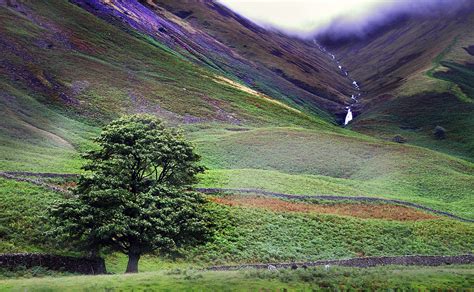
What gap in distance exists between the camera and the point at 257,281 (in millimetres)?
29688

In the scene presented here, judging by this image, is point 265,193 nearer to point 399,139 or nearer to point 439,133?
point 399,139

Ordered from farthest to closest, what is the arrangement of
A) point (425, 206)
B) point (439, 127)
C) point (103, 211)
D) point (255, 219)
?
point (439, 127) < point (425, 206) < point (255, 219) < point (103, 211)

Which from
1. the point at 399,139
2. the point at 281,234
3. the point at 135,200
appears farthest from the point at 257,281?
the point at 399,139

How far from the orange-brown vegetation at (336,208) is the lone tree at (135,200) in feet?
32.2

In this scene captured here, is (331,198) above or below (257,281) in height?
above

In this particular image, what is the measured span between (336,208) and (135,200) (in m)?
28.6

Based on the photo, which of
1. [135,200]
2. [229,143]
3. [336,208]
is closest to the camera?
[135,200]

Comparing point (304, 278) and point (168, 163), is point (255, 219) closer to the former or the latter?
point (168, 163)

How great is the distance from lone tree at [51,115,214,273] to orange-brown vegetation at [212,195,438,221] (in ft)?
32.2

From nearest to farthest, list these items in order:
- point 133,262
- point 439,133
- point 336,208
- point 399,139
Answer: point 133,262 → point 336,208 → point 399,139 → point 439,133

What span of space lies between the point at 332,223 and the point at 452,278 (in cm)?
2100


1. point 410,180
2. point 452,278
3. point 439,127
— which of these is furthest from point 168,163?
point 439,127

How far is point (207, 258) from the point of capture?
42375 mm

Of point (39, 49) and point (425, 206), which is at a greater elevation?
point (39, 49)
